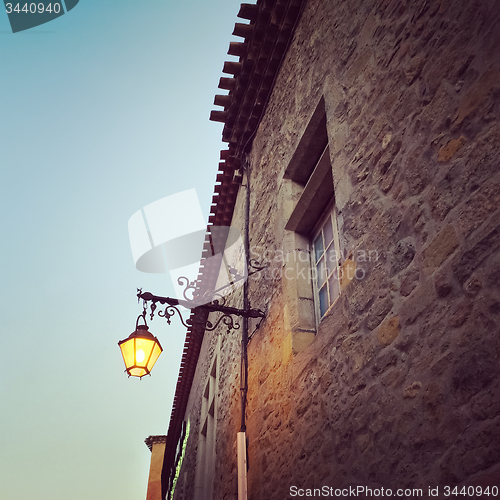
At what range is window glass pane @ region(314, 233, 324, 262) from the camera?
427 centimetres

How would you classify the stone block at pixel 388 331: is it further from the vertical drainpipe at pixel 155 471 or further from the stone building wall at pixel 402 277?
the vertical drainpipe at pixel 155 471

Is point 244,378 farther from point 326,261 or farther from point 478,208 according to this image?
point 478,208

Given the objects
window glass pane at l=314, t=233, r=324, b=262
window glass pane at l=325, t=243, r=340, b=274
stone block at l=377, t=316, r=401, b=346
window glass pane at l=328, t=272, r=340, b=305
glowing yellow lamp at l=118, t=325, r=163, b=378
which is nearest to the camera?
stone block at l=377, t=316, r=401, b=346

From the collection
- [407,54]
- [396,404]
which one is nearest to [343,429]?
[396,404]

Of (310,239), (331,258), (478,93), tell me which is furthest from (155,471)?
(478,93)

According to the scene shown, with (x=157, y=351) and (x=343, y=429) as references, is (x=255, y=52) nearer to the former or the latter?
(x=157, y=351)

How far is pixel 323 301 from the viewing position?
396cm

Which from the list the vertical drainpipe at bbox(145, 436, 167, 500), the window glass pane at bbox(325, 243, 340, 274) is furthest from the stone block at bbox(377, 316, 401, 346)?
the vertical drainpipe at bbox(145, 436, 167, 500)

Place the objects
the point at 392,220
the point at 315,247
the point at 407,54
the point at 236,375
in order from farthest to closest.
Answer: the point at 236,375, the point at 315,247, the point at 407,54, the point at 392,220

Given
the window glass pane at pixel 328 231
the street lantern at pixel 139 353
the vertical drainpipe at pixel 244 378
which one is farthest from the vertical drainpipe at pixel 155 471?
the window glass pane at pixel 328 231

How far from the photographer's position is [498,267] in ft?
6.28

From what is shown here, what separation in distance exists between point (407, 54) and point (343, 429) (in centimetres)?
227

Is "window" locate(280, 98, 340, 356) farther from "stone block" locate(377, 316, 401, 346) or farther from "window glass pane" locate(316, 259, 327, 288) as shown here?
"stone block" locate(377, 316, 401, 346)

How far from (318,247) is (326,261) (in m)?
0.33
